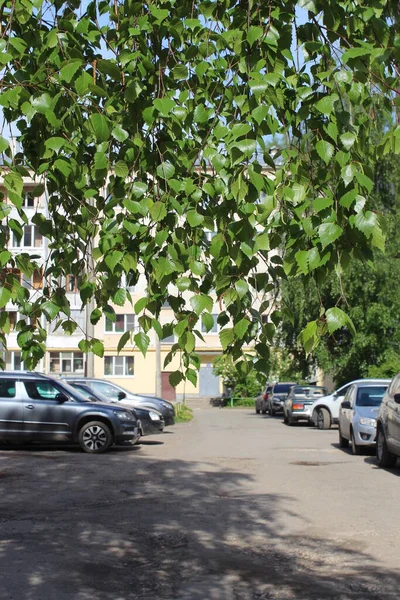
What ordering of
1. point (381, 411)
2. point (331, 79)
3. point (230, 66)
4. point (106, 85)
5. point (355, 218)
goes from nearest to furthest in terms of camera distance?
point (355, 218), point (331, 79), point (230, 66), point (106, 85), point (381, 411)

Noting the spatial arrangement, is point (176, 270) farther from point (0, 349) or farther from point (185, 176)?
point (0, 349)

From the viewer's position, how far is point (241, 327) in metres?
4.21

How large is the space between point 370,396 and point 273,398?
97.5ft

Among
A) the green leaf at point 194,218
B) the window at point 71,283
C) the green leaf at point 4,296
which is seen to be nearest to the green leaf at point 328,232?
the green leaf at point 194,218

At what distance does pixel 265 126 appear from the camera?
4.26 meters

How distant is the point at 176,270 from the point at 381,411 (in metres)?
13.9

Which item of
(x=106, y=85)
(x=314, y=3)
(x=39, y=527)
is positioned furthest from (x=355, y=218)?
(x=39, y=527)

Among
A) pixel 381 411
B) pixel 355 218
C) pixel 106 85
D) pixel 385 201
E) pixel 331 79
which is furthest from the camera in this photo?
pixel 385 201

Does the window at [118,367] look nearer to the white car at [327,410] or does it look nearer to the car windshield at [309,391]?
the car windshield at [309,391]

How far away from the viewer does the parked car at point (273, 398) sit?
166 feet

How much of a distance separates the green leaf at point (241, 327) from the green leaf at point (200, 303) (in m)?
0.14

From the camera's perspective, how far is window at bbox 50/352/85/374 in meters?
74.5

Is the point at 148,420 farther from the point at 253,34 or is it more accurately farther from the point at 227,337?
the point at 253,34

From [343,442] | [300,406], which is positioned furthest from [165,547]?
[300,406]
